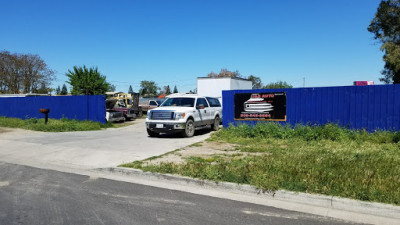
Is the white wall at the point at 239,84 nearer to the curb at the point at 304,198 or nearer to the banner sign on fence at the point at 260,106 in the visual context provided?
the banner sign on fence at the point at 260,106

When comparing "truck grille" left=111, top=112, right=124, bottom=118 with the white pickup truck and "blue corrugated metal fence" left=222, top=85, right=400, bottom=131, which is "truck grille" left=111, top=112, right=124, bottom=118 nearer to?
the white pickup truck

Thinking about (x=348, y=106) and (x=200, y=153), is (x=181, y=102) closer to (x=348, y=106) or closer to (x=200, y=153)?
(x=200, y=153)

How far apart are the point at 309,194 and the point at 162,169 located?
3.16 metres

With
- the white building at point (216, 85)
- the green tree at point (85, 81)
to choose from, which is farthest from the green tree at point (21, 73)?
the white building at point (216, 85)

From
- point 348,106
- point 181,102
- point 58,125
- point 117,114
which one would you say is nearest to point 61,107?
point 117,114

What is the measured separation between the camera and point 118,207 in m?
4.57

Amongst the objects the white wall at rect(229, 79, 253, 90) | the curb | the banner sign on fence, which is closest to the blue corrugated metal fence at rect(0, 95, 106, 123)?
the white wall at rect(229, 79, 253, 90)

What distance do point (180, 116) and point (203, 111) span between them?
1885 millimetres

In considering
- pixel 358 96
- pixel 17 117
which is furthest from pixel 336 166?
pixel 17 117

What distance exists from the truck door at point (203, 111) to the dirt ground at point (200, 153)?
137 inches

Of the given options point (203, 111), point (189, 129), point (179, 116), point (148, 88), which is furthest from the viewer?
point (148, 88)

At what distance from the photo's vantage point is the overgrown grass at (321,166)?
4926 mm

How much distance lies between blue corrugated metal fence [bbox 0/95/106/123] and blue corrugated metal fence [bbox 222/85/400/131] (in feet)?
37.6

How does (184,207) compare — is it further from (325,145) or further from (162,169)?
(325,145)
